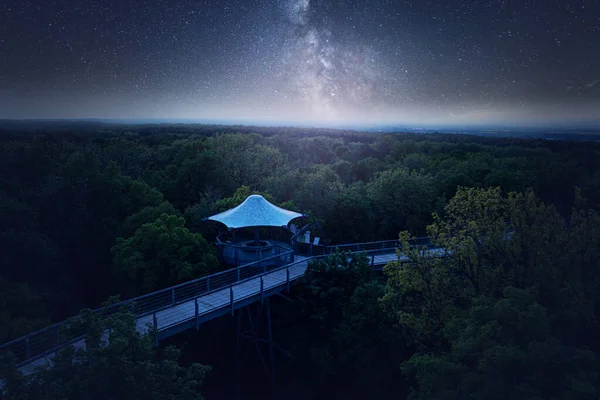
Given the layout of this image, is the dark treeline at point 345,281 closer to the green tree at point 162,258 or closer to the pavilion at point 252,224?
the green tree at point 162,258

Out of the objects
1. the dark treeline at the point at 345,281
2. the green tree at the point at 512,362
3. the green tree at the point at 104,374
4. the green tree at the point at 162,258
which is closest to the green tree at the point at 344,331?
the dark treeline at the point at 345,281

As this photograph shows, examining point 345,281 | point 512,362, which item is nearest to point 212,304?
point 345,281

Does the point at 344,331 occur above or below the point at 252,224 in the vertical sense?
below

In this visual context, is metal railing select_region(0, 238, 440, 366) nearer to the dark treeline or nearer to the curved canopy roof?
the dark treeline

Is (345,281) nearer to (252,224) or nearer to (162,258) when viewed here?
(252,224)

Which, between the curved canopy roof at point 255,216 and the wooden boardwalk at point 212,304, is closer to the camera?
the wooden boardwalk at point 212,304

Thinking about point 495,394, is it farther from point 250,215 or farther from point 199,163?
point 199,163
